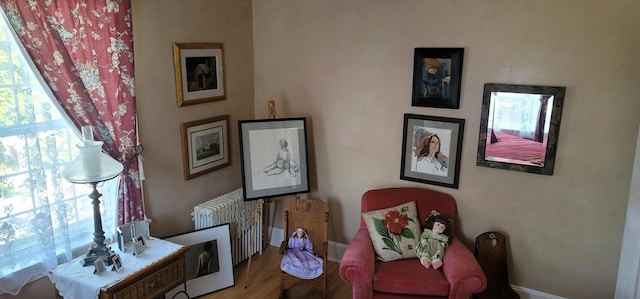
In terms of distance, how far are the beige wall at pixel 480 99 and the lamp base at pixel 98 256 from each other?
198cm

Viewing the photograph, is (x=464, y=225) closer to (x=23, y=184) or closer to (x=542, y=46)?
(x=542, y=46)

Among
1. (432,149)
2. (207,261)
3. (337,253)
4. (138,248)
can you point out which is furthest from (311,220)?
(138,248)

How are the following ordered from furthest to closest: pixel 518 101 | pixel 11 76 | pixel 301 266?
pixel 301 266
pixel 518 101
pixel 11 76

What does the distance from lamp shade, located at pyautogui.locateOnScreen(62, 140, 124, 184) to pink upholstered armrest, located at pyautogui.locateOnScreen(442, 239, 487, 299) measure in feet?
7.47

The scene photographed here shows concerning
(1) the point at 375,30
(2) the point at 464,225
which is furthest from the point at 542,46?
(2) the point at 464,225

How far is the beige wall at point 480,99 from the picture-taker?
292cm

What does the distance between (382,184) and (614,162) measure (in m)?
1.71

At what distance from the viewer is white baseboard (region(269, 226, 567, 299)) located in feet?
11.0

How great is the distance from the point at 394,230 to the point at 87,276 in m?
2.10

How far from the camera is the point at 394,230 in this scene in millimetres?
3324

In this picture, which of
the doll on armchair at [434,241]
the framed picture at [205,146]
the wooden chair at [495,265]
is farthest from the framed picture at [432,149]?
the framed picture at [205,146]

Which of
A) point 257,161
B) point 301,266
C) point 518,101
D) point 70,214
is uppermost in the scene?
point 518,101

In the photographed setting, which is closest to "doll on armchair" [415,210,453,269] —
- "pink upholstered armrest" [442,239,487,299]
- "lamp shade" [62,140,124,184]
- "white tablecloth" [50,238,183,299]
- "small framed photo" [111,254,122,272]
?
"pink upholstered armrest" [442,239,487,299]

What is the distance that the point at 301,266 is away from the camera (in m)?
3.44
